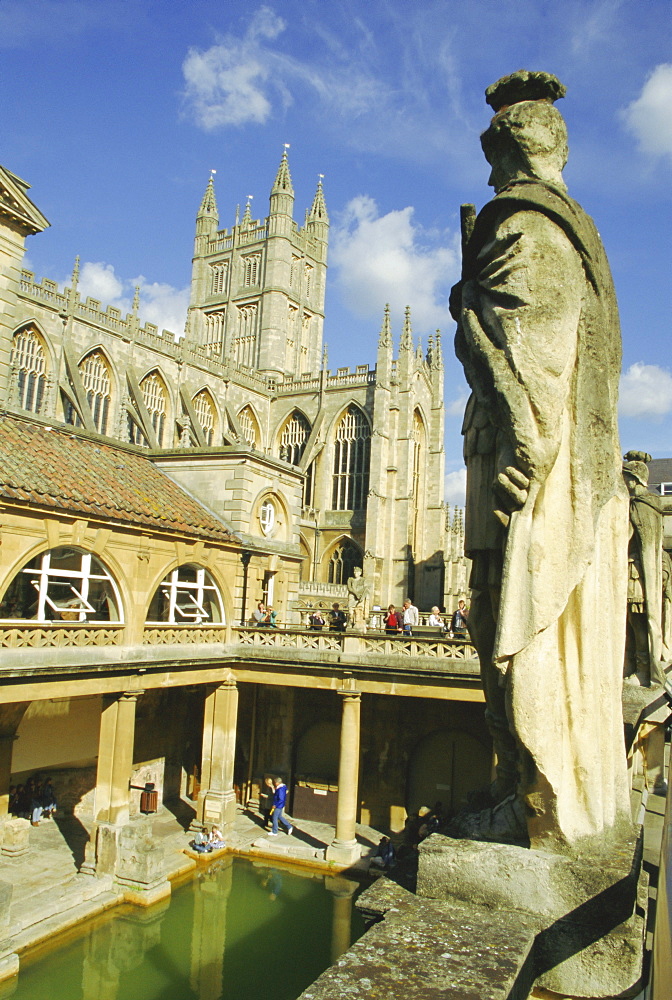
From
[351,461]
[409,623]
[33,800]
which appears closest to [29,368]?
[351,461]

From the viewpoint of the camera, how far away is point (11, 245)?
18.3 metres

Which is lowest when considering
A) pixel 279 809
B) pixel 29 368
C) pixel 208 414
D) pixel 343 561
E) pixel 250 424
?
pixel 279 809

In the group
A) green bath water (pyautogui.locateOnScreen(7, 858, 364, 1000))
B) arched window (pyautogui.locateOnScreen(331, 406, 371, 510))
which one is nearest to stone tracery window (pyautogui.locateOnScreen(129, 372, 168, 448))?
arched window (pyautogui.locateOnScreen(331, 406, 371, 510))

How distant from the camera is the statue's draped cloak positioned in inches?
103

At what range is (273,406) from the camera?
2007 inches

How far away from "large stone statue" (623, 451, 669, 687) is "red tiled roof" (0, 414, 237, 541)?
33.3ft

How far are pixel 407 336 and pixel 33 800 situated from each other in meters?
34.8

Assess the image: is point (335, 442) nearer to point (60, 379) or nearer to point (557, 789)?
point (60, 379)

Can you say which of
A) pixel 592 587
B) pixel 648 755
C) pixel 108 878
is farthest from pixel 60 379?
pixel 592 587

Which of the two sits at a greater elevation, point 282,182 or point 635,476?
point 282,182

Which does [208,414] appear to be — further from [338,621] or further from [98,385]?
[338,621]

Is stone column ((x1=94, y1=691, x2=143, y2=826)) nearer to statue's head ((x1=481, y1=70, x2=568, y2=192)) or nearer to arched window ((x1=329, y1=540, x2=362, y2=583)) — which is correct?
statue's head ((x1=481, y1=70, x2=568, y2=192))

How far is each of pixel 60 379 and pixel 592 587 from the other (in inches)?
1385

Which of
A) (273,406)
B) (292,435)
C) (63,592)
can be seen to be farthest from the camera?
(273,406)
